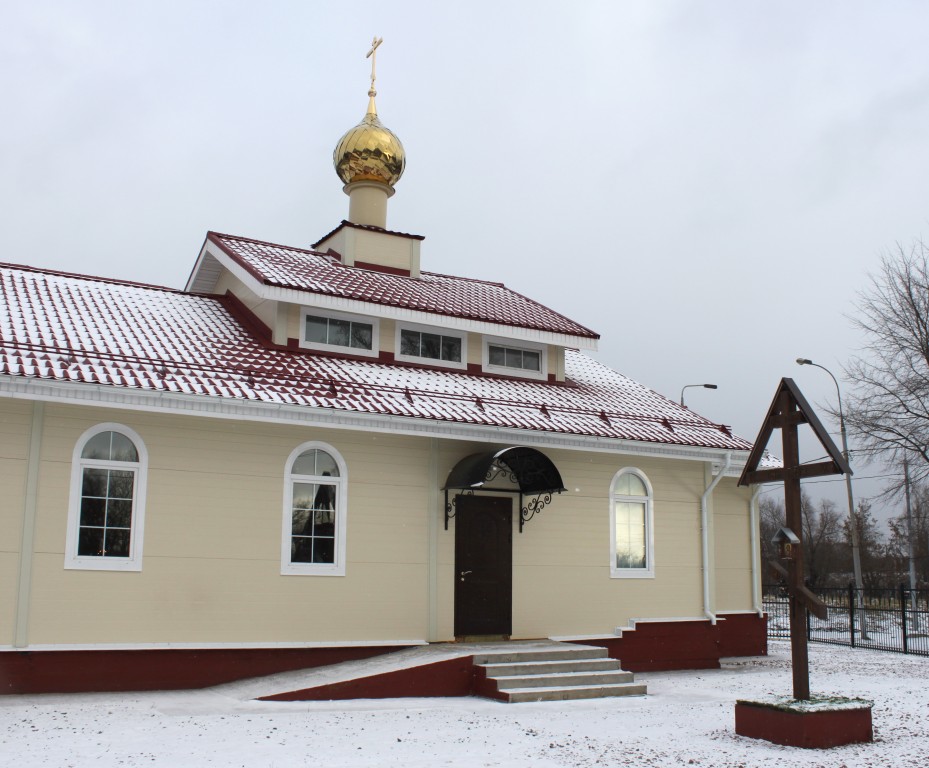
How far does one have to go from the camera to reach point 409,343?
16312mm

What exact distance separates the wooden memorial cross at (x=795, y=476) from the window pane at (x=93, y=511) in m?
7.61

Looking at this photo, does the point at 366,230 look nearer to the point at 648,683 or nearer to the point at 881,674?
the point at 648,683

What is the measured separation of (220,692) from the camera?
37.9ft

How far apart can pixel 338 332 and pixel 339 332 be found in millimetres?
17

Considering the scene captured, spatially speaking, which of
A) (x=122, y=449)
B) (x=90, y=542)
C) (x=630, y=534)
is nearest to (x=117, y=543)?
(x=90, y=542)

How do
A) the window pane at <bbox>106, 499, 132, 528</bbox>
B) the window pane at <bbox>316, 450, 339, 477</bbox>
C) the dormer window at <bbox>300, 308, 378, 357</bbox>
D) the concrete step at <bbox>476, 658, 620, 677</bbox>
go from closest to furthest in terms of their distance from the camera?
the window pane at <bbox>106, 499, 132, 528</bbox> → the concrete step at <bbox>476, 658, 620, 677</bbox> → the window pane at <bbox>316, 450, 339, 477</bbox> → the dormer window at <bbox>300, 308, 378, 357</bbox>

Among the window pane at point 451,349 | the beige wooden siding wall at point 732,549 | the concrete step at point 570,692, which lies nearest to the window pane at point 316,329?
the window pane at point 451,349

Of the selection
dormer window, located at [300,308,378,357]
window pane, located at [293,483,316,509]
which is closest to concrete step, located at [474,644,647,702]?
window pane, located at [293,483,316,509]

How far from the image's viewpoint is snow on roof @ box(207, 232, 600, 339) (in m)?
15.6

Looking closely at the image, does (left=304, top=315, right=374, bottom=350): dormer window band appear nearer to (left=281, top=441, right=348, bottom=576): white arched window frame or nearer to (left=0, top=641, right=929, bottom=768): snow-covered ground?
(left=281, top=441, right=348, bottom=576): white arched window frame

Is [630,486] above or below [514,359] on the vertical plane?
below

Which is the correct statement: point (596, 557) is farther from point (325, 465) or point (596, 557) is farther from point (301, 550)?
point (301, 550)

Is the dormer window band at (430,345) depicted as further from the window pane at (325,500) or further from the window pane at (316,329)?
the window pane at (325,500)

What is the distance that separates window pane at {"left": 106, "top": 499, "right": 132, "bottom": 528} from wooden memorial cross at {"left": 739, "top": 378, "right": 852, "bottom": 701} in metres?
7.38
